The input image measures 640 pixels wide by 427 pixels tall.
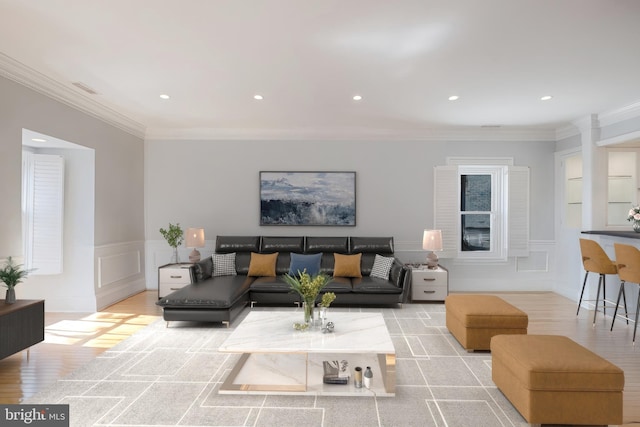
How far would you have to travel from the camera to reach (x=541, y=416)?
2.29 m

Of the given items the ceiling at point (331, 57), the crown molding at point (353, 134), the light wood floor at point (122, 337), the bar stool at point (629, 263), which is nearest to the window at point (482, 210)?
the crown molding at point (353, 134)

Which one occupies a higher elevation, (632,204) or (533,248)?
(632,204)

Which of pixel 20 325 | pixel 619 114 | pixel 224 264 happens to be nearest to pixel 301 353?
pixel 20 325

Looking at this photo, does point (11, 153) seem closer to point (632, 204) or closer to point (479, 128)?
point (479, 128)

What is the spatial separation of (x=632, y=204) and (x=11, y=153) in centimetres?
762

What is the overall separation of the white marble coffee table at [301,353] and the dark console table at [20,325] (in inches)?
72.5

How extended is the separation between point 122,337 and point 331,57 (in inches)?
141

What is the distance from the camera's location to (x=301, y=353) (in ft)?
9.57

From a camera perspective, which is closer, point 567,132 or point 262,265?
point 262,265

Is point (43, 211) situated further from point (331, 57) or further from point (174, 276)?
point (331, 57)

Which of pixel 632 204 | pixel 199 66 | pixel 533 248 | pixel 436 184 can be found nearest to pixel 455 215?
pixel 436 184

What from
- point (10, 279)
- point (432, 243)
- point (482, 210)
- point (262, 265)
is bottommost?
point (262, 265)

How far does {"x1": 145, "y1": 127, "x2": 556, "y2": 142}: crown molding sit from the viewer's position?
6.20 meters

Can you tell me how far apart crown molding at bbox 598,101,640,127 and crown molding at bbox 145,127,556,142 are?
1065 millimetres
